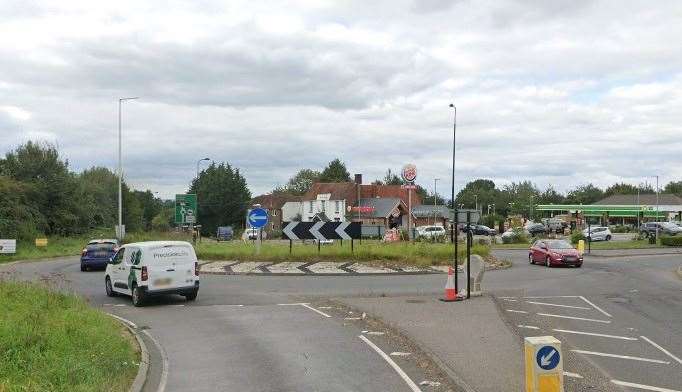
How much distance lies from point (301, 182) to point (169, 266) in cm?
13272

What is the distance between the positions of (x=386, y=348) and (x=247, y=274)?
55.1 feet

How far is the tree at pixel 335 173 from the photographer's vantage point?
463 feet

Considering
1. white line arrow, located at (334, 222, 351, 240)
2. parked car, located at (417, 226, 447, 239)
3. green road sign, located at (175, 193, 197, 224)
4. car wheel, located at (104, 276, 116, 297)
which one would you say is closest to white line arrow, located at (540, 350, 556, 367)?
car wheel, located at (104, 276, 116, 297)

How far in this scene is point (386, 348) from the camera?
458 inches

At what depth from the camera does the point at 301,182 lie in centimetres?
15088

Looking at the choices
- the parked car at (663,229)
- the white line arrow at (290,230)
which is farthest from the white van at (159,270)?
the parked car at (663,229)

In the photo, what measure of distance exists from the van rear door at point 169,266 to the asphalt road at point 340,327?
637 mm

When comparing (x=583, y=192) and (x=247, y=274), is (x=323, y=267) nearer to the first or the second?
(x=247, y=274)

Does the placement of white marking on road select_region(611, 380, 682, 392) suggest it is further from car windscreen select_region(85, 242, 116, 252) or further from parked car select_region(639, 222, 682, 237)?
parked car select_region(639, 222, 682, 237)

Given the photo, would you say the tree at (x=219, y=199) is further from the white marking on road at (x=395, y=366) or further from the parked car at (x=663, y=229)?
the white marking on road at (x=395, y=366)

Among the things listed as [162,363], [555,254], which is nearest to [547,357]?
[162,363]

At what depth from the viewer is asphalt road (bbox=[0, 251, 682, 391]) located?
9672 millimetres

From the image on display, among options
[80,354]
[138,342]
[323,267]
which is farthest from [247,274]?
[80,354]

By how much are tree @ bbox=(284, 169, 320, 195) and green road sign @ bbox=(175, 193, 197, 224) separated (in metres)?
106
